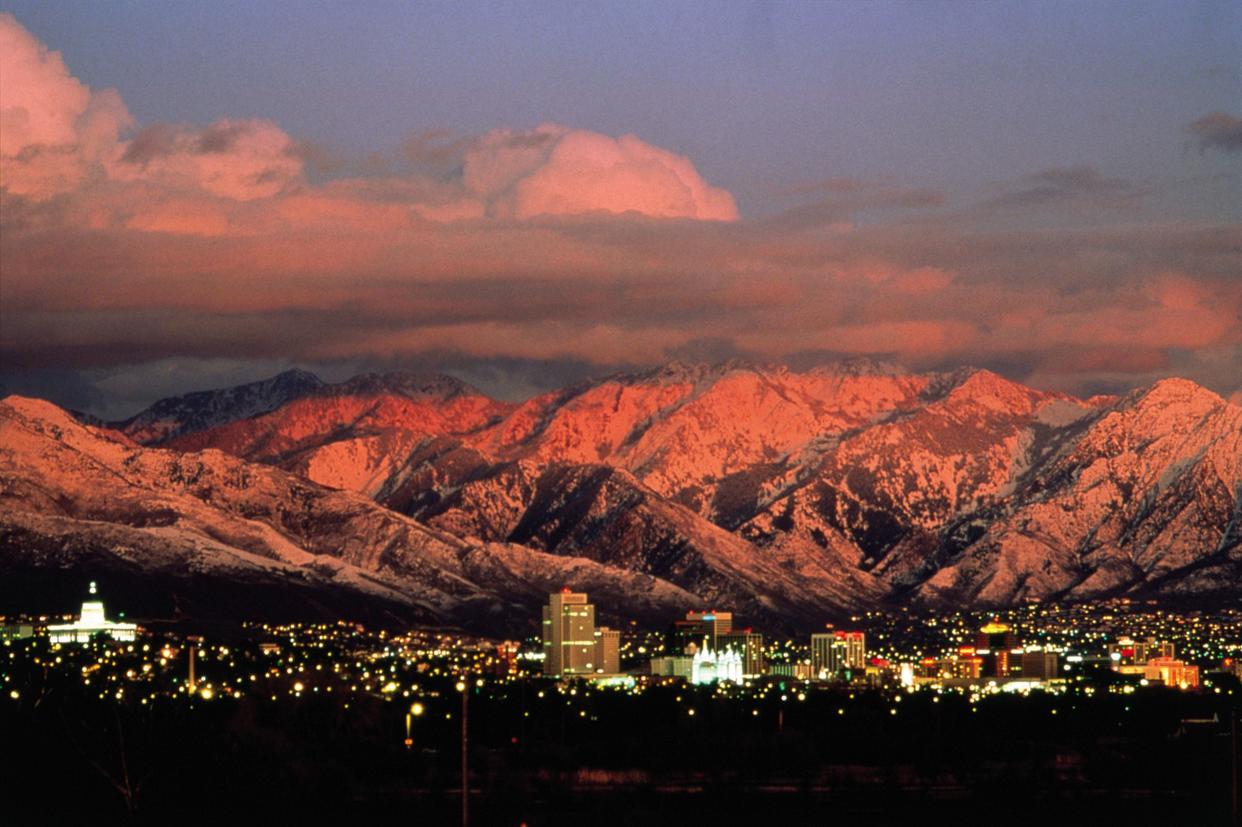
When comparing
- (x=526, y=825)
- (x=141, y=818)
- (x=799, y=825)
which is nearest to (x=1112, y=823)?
(x=799, y=825)

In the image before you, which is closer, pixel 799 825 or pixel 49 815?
pixel 49 815

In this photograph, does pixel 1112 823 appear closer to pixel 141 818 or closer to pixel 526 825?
pixel 526 825

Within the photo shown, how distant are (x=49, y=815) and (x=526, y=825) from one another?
34.1 m

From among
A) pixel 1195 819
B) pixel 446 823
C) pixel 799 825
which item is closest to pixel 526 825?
pixel 446 823

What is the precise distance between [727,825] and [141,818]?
44059mm

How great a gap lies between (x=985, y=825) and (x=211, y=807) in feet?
196

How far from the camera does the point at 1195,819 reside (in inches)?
7815

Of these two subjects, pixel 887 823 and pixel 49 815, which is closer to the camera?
pixel 49 815

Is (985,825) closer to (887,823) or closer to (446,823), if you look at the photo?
(887,823)

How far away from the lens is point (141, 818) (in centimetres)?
18538

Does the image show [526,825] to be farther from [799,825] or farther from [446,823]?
[799,825]

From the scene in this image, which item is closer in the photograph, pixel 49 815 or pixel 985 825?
pixel 49 815

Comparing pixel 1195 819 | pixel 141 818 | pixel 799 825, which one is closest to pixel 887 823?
pixel 799 825

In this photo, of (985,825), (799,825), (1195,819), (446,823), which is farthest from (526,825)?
(1195,819)
